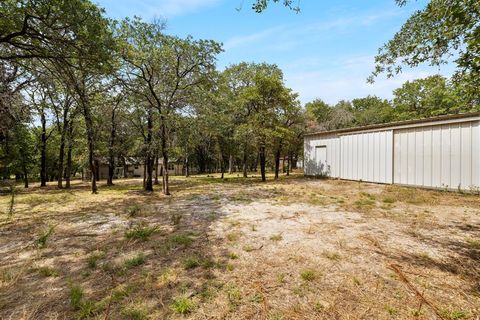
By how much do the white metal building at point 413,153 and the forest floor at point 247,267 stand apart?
417cm

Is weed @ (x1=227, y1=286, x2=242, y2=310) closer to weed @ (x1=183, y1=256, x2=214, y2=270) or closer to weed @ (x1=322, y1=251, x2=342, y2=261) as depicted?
weed @ (x1=183, y1=256, x2=214, y2=270)

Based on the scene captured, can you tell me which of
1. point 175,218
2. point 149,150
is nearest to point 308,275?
point 175,218

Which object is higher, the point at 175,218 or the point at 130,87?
the point at 130,87

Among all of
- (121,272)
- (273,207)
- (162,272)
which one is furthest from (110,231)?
(273,207)

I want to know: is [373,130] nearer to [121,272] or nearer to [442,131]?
[442,131]

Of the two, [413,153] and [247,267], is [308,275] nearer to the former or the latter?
[247,267]

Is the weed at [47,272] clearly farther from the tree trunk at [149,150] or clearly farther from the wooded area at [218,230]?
the tree trunk at [149,150]

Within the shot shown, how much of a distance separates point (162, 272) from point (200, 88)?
10.8 m

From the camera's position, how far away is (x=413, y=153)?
11.5 metres

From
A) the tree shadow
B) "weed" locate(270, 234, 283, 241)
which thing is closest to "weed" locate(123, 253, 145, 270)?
the tree shadow

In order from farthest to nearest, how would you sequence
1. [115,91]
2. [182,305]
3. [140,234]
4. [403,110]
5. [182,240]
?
[403,110] < [115,91] < [140,234] < [182,240] < [182,305]

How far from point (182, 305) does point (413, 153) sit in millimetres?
12705

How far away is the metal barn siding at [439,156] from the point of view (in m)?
9.52

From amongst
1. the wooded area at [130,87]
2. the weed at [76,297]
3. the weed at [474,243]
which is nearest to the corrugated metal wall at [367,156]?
the wooded area at [130,87]
